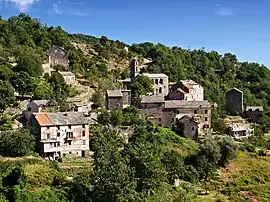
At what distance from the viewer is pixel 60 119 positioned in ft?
152

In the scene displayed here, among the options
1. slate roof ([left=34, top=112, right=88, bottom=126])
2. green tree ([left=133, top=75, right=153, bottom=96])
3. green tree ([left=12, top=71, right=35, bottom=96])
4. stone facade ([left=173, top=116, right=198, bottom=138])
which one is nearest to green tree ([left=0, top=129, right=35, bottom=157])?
slate roof ([left=34, top=112, right=88, bottom=126])

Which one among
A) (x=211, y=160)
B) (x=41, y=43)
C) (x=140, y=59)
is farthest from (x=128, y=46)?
(x=211, y=160)

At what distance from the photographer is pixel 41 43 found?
8212cm

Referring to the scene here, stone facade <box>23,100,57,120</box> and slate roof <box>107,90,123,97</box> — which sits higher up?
slate roof <box>107,90,123,97</box>

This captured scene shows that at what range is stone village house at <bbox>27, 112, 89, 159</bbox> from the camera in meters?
44.8

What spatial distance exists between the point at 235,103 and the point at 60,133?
137 feet

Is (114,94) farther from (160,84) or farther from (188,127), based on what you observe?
(160,84)

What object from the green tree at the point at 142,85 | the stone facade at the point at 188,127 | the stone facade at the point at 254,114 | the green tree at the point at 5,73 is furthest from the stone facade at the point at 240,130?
the green tree at the point at 5,73

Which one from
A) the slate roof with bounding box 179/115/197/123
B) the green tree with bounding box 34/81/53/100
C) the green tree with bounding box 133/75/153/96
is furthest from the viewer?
the green tree with bounding box 133/75/153/96

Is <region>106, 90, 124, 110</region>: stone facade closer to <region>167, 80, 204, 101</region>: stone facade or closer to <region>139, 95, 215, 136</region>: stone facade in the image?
<region>139, 95, 215, 136</region>: stone facade

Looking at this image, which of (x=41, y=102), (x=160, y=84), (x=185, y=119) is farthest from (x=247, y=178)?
(x=160, y=84)

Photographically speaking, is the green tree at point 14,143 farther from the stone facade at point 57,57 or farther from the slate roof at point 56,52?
the slate roof at point 56,52

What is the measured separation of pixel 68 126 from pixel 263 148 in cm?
2705

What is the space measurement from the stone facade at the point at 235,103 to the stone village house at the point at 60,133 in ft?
126
